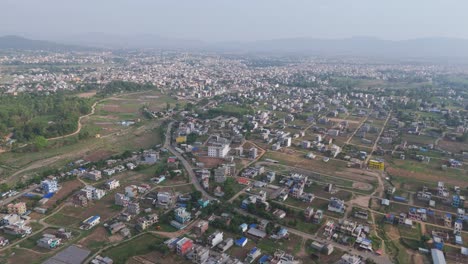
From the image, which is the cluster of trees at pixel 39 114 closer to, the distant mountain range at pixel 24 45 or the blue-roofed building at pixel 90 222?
the blue-roofed building at pixel 90 222

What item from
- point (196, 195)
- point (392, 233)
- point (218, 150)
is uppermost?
point (218, 150)

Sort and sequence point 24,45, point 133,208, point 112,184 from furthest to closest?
point 24,45 → point 112,184 → point 133,208

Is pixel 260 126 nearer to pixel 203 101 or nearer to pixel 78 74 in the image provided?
pixel 203 101

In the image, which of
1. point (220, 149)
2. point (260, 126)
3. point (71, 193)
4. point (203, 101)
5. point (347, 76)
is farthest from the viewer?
point (347, 76)

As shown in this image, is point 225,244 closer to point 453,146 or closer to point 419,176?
point 419,176

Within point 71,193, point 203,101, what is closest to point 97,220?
point 71,193

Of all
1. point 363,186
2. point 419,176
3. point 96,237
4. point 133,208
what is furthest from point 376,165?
point 96,237
